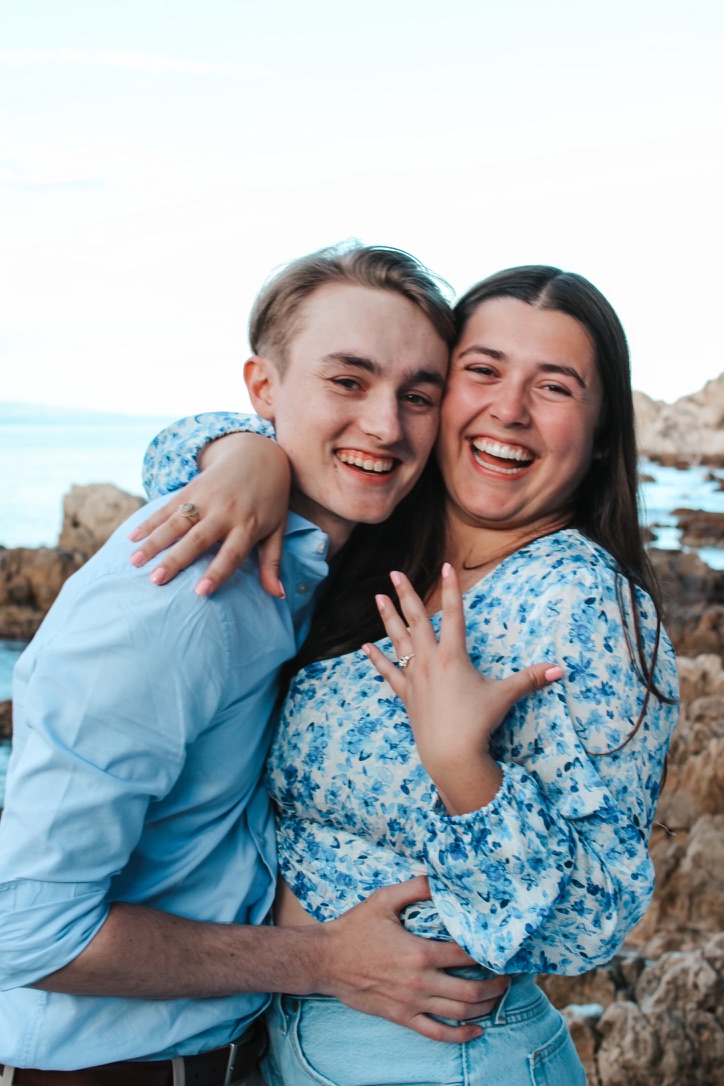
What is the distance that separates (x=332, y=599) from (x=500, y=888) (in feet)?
2.73

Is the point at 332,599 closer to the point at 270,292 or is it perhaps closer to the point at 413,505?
the point at 413,505

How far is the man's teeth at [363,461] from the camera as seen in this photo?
83.0 inches

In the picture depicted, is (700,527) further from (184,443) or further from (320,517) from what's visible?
(184,443)

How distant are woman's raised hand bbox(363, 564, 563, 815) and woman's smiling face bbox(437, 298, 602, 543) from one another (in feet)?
1.68

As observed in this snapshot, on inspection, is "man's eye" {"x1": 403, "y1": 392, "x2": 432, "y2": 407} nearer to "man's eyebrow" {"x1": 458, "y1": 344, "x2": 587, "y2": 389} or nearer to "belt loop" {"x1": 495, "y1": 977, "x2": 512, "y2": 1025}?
"man's eyebrow" {"x1": 458, "y1": 344, "x2": 587, "y2": 389}

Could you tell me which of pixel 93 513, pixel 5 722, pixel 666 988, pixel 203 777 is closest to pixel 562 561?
pixel 203 777

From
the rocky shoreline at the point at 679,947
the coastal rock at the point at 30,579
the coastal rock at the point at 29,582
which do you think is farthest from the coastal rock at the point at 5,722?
the coastal rock at the point at 30,579

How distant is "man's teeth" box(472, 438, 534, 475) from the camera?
89.0 inches

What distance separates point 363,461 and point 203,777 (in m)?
0.67

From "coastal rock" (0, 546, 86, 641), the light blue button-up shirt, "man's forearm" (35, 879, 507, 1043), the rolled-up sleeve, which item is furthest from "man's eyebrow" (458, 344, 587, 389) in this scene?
"coastal rock" (0, 546, 86, 641)

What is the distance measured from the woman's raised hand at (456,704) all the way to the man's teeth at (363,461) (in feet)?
1.22

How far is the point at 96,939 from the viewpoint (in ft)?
5.53

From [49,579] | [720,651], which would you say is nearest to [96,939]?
[720,651]

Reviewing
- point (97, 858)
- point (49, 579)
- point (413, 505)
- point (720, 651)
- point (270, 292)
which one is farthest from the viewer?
point (49, 579)
